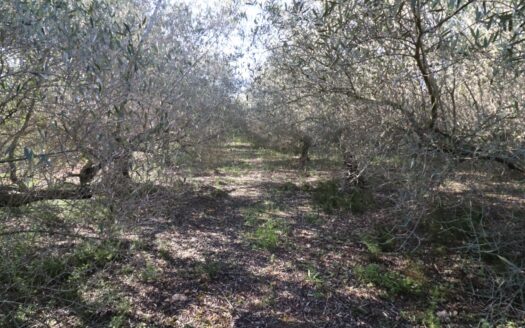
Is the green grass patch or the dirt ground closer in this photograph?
the dirt ground

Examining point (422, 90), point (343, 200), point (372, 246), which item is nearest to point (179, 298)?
point (372, 246)

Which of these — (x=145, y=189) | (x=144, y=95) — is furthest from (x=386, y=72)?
(x=145, y=189)

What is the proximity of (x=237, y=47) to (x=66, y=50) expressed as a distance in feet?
18.1

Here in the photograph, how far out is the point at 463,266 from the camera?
540 cm

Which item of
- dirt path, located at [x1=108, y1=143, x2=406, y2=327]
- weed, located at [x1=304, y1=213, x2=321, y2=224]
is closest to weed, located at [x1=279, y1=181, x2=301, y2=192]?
dirt path, located at [x1=108, y1=143, x2=406, y2=327]

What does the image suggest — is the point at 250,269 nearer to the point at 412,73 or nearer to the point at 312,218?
the point at 312,218

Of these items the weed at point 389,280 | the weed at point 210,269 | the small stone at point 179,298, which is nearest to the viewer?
the small stone at point 179,298

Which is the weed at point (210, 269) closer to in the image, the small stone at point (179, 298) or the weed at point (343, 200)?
the small stone at point (179, 298)

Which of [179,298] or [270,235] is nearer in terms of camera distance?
[179,298]

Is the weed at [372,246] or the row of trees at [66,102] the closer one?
the row of trees at [66,102]

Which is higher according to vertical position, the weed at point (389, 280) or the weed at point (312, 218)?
the weed at point (312, 218)

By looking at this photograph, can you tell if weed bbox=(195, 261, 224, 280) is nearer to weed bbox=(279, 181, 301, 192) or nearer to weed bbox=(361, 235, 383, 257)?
weed bbox=(361, 235, 383, 257)

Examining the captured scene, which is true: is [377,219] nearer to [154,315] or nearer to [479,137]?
[479,137]

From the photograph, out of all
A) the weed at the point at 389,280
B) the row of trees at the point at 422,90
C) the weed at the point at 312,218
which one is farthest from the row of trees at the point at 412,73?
the weed at the point at 312,218
